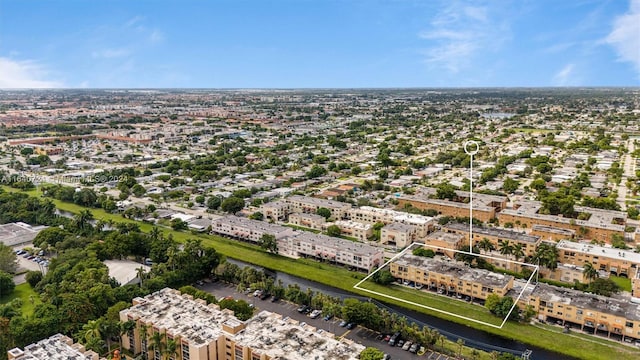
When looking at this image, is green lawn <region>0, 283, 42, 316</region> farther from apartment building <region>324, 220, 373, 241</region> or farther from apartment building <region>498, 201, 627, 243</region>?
apartment building <region>498, 201, 627, 243</region>

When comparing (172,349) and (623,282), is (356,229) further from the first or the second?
(172,349)

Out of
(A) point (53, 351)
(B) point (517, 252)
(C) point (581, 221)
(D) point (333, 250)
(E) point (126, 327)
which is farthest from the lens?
(C) point (581, 221)

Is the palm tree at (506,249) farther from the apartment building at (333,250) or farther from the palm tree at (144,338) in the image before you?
the palm tree at (144,338)

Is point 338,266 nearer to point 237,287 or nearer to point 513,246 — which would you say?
point 237,287

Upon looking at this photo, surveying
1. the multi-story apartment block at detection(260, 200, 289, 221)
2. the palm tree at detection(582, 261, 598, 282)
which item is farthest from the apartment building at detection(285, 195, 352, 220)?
the palm tree at detection(582, 261, 598, 282)

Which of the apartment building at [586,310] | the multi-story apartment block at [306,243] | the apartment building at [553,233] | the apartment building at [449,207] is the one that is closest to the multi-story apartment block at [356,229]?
the multi-story apartment block at [306,243]

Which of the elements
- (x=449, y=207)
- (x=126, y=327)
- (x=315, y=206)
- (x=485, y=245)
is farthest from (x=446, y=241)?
(x=126, y=327)

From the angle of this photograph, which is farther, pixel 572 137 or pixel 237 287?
pixel 572 137

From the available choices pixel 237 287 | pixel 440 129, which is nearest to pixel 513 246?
pixel 237 287
